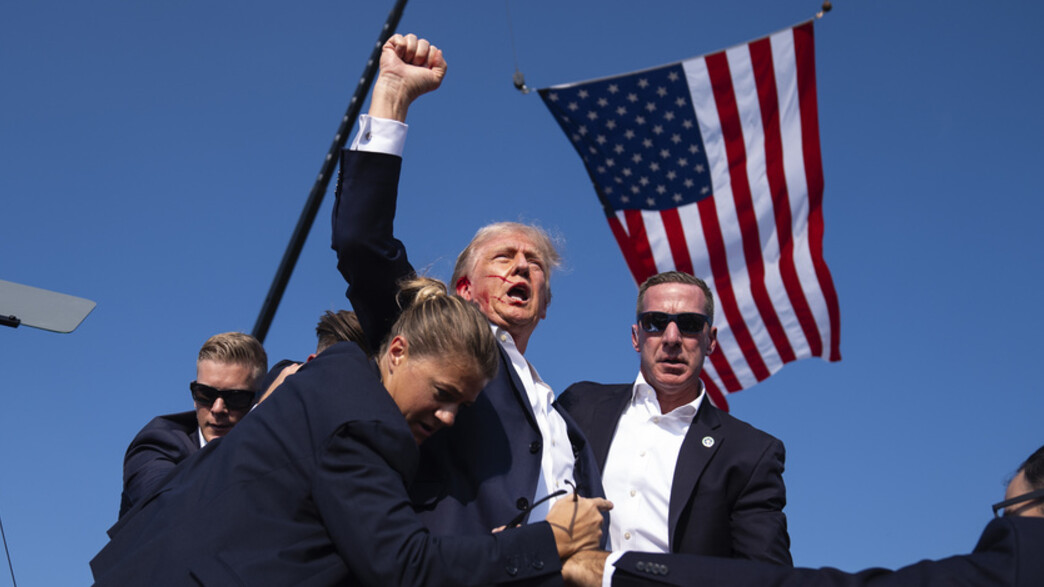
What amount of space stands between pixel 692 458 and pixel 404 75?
1.99 metres

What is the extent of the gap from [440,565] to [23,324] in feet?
7.80

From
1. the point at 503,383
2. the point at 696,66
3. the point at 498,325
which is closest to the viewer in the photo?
the point at 503,383

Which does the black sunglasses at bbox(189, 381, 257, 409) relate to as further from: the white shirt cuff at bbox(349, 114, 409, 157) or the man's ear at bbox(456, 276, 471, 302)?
the white shirt cuff at bbox(349, 114, 409, 157)

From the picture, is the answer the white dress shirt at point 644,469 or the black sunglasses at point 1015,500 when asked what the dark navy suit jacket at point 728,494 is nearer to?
the white dress shirt at point 644,469

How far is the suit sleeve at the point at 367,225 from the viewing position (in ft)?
10.1

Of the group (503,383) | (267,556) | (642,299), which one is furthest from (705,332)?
(267,556)

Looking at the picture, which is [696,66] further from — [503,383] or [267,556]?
[267,556]

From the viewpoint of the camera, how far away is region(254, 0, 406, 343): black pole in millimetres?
8188

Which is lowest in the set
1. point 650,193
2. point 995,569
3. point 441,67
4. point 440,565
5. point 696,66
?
point 995,569

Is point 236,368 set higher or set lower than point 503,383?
higher

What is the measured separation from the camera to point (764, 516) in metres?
4.07

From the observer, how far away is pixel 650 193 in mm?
10070

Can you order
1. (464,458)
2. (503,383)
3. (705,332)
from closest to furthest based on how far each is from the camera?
(464,458), (503,383), (705,332)

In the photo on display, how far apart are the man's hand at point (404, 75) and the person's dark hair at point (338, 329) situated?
1493mm
